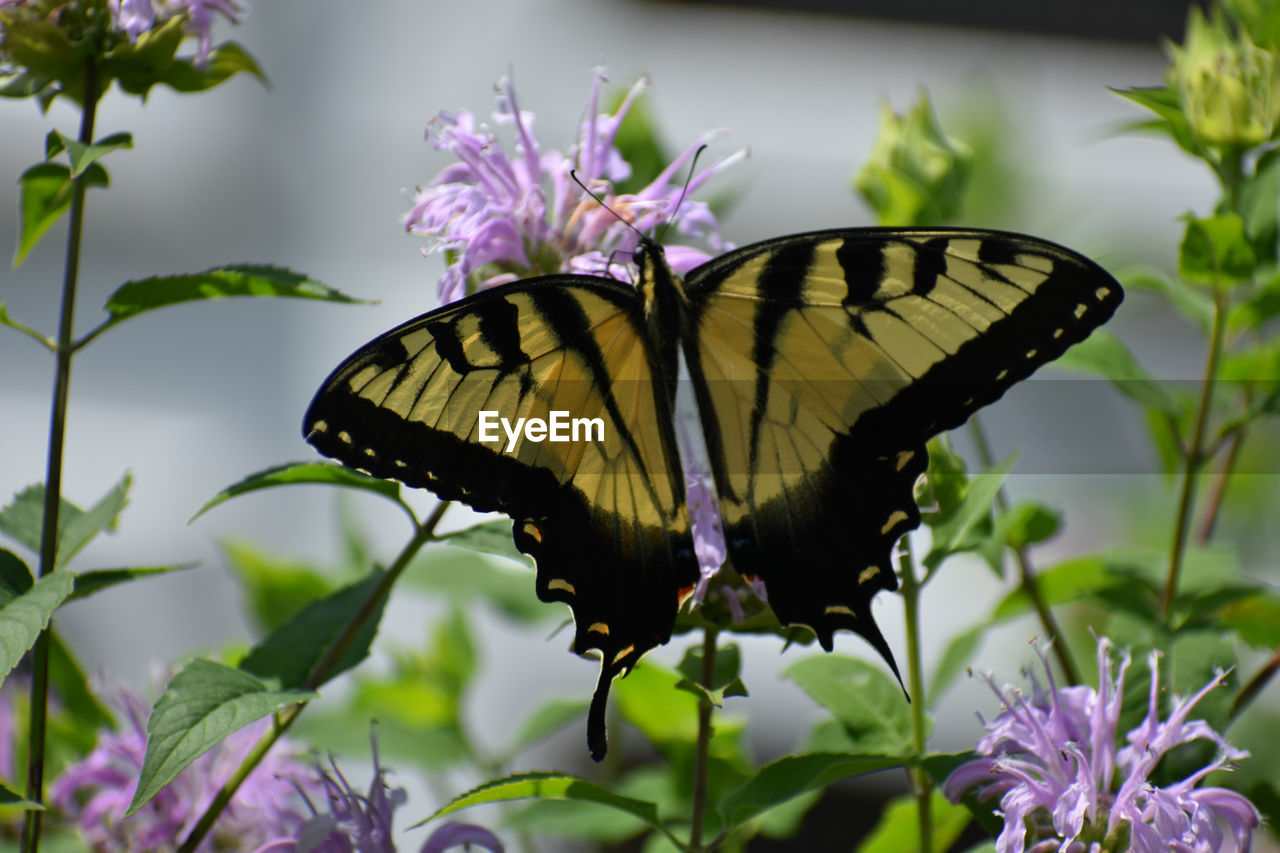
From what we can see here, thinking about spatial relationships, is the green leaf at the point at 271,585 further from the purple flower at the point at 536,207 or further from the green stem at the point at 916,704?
the green stem at the point at 916,704

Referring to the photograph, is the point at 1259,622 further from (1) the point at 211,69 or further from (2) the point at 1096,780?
(1) the point at 211,69

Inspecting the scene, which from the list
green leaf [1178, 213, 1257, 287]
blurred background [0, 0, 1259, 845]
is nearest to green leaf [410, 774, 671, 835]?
green leaf [1178, 213, 1257, 287]

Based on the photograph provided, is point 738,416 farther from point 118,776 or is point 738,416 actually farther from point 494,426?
point 118,776

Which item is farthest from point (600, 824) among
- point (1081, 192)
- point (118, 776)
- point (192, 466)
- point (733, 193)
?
point (1081, 192)

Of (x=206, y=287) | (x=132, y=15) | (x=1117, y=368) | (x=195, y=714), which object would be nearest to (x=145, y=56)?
(x=132, y=15)

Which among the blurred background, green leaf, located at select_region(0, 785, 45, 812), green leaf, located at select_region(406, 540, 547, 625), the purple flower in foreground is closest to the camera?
green leaf, located at select_region(0, 785, 45, 812)

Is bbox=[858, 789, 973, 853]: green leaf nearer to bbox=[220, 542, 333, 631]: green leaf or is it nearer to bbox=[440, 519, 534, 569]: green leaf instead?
bbox=[440, 519, 534, 569]: green leaf
